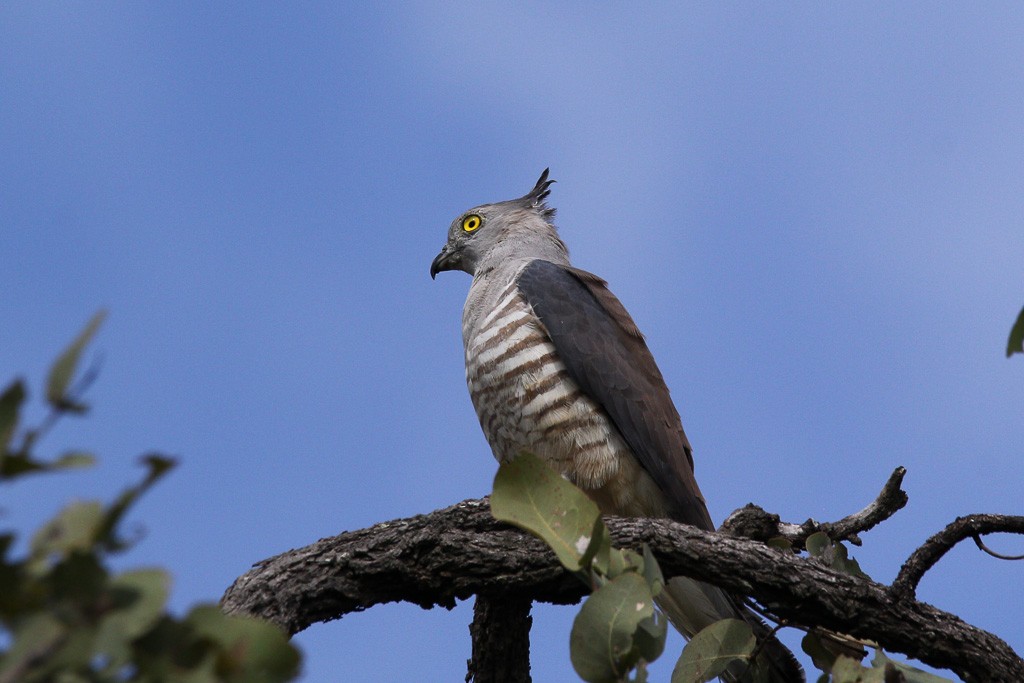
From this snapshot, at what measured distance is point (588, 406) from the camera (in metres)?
5.33

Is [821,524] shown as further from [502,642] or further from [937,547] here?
[502,642]

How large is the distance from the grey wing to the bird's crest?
1.81 meters

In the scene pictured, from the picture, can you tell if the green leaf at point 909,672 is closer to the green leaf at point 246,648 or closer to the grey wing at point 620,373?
the grey wing at point 620,373

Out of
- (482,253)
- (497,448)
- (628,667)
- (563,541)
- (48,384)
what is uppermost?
(482,253)

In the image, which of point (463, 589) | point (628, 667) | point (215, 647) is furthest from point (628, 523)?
point (215, 647)

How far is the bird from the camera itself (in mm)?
5215

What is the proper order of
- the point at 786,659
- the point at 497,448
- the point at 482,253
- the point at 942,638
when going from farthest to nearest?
1. the point at 482,253
2. the point at 497,448
3. the point at 786,659
4. the point at 942,638

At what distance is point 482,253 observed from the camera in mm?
7438

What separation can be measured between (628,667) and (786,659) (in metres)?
1.78

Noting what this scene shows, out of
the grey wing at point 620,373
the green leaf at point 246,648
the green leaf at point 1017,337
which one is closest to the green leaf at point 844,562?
the grey wing at point 620,373

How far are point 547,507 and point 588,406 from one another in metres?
2.49

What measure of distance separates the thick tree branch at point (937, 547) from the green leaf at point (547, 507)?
5.77 ft

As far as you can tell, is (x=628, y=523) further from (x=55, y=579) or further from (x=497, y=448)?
(x=55, y=579)

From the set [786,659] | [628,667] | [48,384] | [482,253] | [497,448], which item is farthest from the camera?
[482,253]
